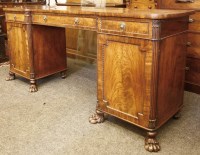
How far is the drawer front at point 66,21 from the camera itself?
2006mm

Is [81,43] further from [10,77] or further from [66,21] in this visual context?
[66,21]

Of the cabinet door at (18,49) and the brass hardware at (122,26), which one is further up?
the brass hardware at (122,26)

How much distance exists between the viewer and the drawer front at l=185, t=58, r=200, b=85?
263 centimetres

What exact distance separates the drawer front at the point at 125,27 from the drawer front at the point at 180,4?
3.65 ft

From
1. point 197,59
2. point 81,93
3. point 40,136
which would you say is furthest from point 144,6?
point 40,136

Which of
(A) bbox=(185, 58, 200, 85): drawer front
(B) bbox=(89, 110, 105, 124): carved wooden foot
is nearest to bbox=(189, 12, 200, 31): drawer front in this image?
(A) bbox=(185, 58, 200, 85): drawer front

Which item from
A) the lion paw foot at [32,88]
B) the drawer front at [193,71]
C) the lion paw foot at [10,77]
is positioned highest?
the drawer front at [193,71]

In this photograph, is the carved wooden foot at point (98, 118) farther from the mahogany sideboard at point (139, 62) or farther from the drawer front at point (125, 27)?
the drawer front at point (125, 27)

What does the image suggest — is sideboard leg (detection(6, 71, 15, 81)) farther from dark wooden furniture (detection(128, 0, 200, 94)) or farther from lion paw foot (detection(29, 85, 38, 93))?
dark wooden furniture (detection(128, 0, 200, 94))

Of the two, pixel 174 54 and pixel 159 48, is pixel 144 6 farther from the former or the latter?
pixel 159 48

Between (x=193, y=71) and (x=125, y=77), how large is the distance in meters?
1.16

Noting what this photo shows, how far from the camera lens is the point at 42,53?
9.56ft

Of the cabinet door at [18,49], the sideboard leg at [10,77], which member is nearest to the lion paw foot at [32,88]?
the cabinet door at [18,49]

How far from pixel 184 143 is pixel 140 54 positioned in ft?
2.38
